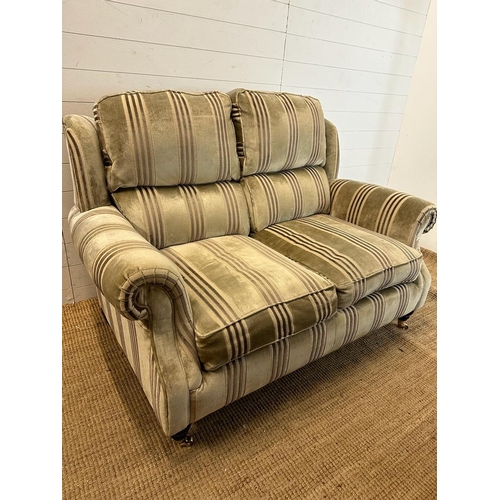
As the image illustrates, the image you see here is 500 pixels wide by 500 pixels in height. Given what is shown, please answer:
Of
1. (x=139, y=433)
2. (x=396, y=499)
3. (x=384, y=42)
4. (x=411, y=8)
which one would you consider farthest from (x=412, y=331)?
(x=411, y=8)

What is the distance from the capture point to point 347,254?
1.36m

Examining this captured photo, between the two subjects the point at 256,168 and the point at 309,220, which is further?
the point at 309,220

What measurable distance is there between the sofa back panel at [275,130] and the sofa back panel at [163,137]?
3.8 inches

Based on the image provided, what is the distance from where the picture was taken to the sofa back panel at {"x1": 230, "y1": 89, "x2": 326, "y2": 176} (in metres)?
1.54

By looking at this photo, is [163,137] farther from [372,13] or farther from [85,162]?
[372,13]

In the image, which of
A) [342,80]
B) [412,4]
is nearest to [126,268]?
[342,80]

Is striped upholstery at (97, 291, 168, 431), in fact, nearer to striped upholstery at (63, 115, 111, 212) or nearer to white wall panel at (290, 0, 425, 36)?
striped upholstery at (63, 115, 111, 212)

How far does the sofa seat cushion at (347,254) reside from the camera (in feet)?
4.19

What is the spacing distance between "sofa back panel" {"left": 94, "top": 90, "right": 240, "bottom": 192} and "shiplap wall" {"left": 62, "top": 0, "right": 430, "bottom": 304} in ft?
0.93

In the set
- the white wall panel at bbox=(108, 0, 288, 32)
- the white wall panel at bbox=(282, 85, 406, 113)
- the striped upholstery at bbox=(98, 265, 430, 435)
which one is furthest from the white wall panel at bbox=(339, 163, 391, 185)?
the striped upholstery at bbox=(98, 265, 430, 435)

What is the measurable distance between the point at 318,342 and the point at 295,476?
41cm

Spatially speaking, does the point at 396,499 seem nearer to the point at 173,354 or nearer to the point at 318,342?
the point at 318,342

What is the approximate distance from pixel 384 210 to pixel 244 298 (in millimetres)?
934

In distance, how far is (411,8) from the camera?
232 centimetres
